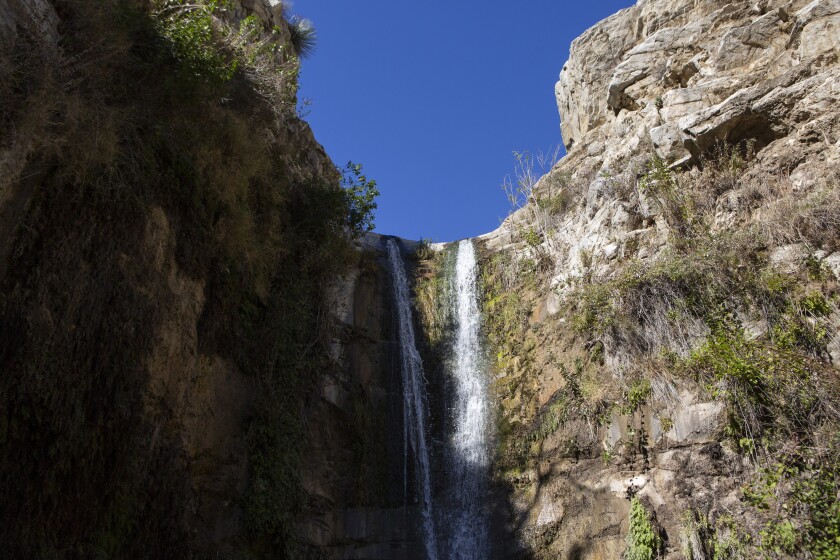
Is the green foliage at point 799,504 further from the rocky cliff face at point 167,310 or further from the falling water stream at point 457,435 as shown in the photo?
the rocky cliff face at point 167,310

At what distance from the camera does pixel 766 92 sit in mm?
11648

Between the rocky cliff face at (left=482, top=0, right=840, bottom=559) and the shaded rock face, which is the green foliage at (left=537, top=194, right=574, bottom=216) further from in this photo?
the shaded rock face

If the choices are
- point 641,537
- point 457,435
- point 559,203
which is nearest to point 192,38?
point 457,435

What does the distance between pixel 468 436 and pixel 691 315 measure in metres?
5.00

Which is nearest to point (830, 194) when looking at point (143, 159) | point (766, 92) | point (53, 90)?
point (766, 92)

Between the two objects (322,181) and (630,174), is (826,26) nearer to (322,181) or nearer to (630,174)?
(630,174)

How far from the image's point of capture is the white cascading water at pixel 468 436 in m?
11.3

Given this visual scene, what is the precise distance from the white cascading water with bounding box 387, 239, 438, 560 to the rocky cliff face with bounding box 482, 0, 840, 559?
5.22 ft

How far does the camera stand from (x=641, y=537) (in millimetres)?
8969

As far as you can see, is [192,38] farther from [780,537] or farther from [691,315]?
[780,537]

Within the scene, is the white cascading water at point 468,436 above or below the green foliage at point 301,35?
below

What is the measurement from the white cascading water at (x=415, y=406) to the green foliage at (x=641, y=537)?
3659 mm

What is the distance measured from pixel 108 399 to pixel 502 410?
7.48m

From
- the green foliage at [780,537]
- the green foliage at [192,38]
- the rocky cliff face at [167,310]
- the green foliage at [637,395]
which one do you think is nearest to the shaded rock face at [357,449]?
the rocky cliff face at [167,310]
